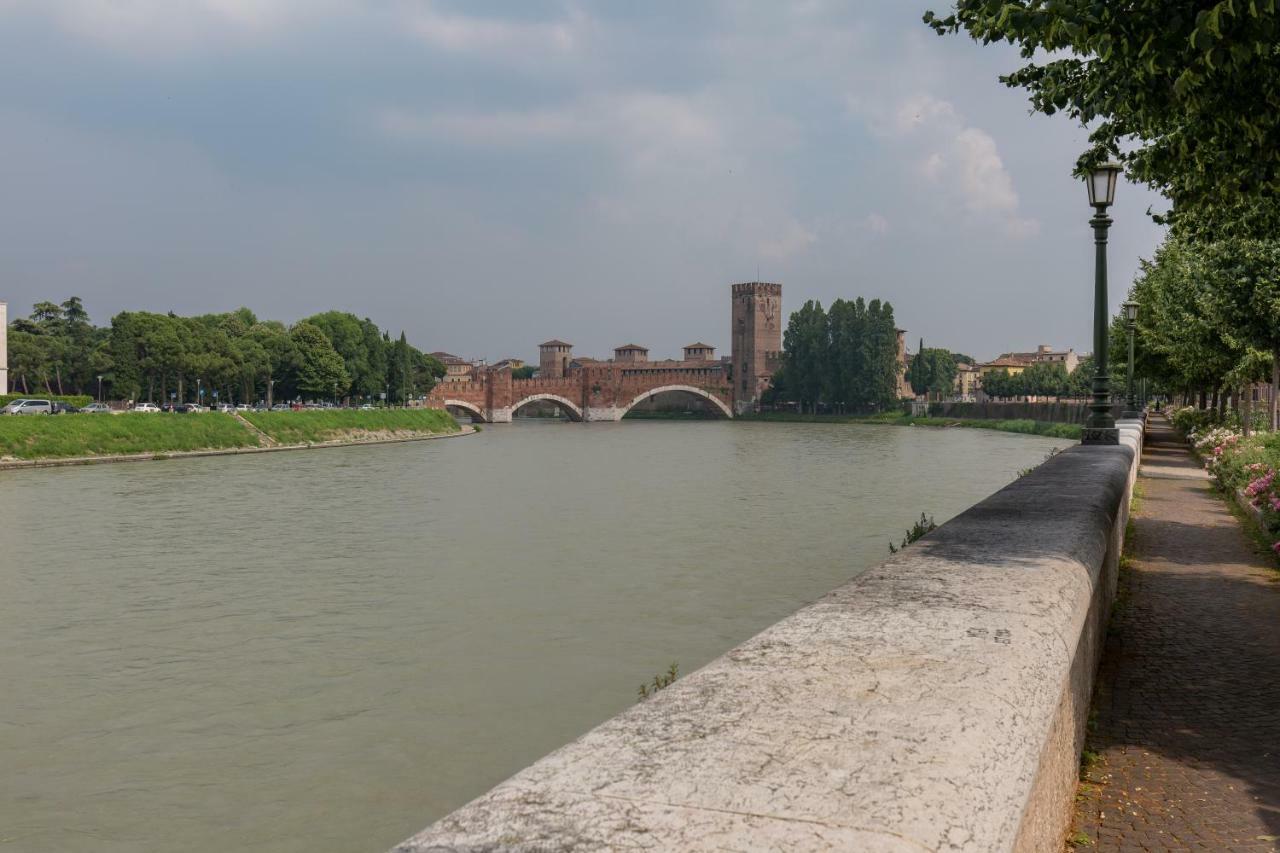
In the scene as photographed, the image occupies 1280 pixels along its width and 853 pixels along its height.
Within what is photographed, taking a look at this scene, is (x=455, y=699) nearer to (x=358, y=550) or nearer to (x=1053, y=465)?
(x=1053, y=465)

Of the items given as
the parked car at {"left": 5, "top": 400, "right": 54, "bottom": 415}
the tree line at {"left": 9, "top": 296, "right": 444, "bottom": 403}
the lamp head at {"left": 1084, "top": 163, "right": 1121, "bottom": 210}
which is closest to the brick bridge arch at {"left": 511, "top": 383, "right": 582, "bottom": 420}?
the tree line at {"left": 9, "top": 296, "right": 444, "bottom": 403}

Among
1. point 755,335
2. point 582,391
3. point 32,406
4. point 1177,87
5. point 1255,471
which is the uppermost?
point 755,335

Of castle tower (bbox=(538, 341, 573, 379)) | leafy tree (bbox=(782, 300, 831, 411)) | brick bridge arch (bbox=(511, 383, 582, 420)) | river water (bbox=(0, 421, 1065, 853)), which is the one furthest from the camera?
castle tower (bbox=(538, 341, 573, 379))

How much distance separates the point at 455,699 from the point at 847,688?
728 centimetres

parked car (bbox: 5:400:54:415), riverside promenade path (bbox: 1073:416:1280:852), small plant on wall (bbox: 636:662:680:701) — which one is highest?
parked car (bbox: 5:400:54:415)

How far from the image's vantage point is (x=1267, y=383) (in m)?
23.7

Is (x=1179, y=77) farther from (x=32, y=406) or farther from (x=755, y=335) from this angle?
(x=755, y=335)

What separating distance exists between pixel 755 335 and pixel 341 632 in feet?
416

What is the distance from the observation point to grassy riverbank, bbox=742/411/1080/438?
6400 centimetres

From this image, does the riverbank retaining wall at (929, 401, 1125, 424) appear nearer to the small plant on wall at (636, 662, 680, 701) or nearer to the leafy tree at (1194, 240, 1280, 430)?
the leafy tree at (1194, 240, 1280, 430)

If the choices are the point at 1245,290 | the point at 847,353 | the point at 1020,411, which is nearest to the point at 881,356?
the point at 847,353

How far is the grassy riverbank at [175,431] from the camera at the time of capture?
3856cm

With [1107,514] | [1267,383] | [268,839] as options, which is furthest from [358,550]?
[1267,383]

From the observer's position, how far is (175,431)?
151 feet
